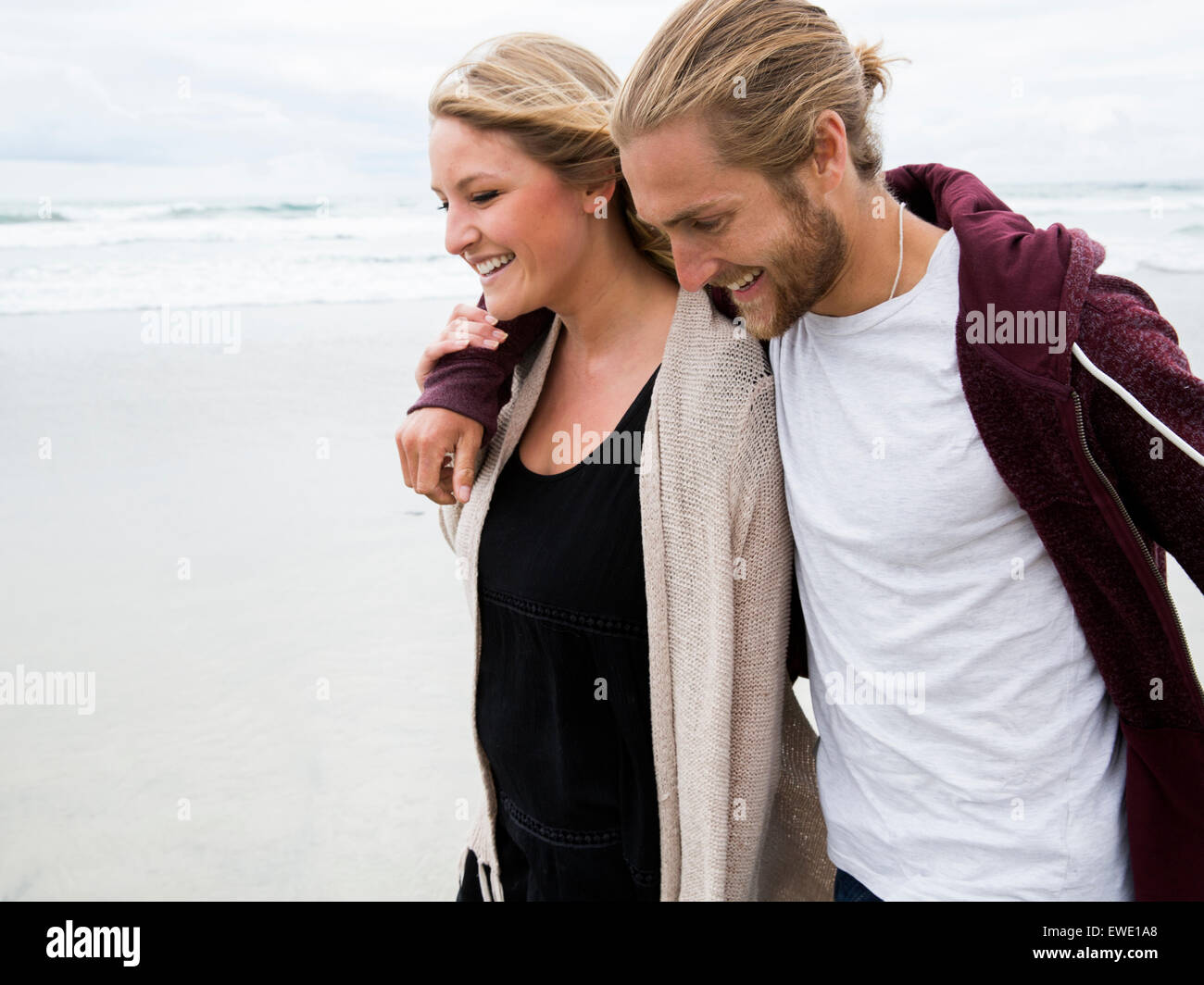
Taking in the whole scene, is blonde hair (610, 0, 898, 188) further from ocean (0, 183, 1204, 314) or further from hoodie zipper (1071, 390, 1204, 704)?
ocean (0, 183, 1204, 314)

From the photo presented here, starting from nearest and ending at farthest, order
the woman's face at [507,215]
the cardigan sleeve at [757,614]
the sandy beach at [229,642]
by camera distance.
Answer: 1. the cardigan sleeve at [757,614]
2. the woman's face at [507,215]
3. the sandy beach at [229,642]

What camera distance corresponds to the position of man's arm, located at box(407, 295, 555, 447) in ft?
5.93

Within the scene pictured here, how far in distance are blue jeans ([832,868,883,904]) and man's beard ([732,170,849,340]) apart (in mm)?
868

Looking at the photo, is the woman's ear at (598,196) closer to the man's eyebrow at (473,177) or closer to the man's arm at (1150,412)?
the man's eyebrow at (473,177)

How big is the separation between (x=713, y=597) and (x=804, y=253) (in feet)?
1.69

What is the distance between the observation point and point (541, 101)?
5.57ft

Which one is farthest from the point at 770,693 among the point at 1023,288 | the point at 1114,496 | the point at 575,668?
the point at 1023,288

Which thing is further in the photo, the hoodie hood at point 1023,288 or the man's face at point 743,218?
the man's face at point 743,218

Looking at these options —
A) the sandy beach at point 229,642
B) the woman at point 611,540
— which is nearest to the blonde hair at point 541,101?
the woman at point 611,540

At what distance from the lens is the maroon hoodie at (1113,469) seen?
4.00ft

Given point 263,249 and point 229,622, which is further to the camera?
point 263,249

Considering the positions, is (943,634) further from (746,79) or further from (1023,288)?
(746,79)

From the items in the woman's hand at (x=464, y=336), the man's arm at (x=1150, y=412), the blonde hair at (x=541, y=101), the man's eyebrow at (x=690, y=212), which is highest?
the blonde hair at (x=541, y=101)

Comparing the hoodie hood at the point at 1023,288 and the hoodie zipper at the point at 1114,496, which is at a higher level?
the hoodie hood at the point at 1023,288
